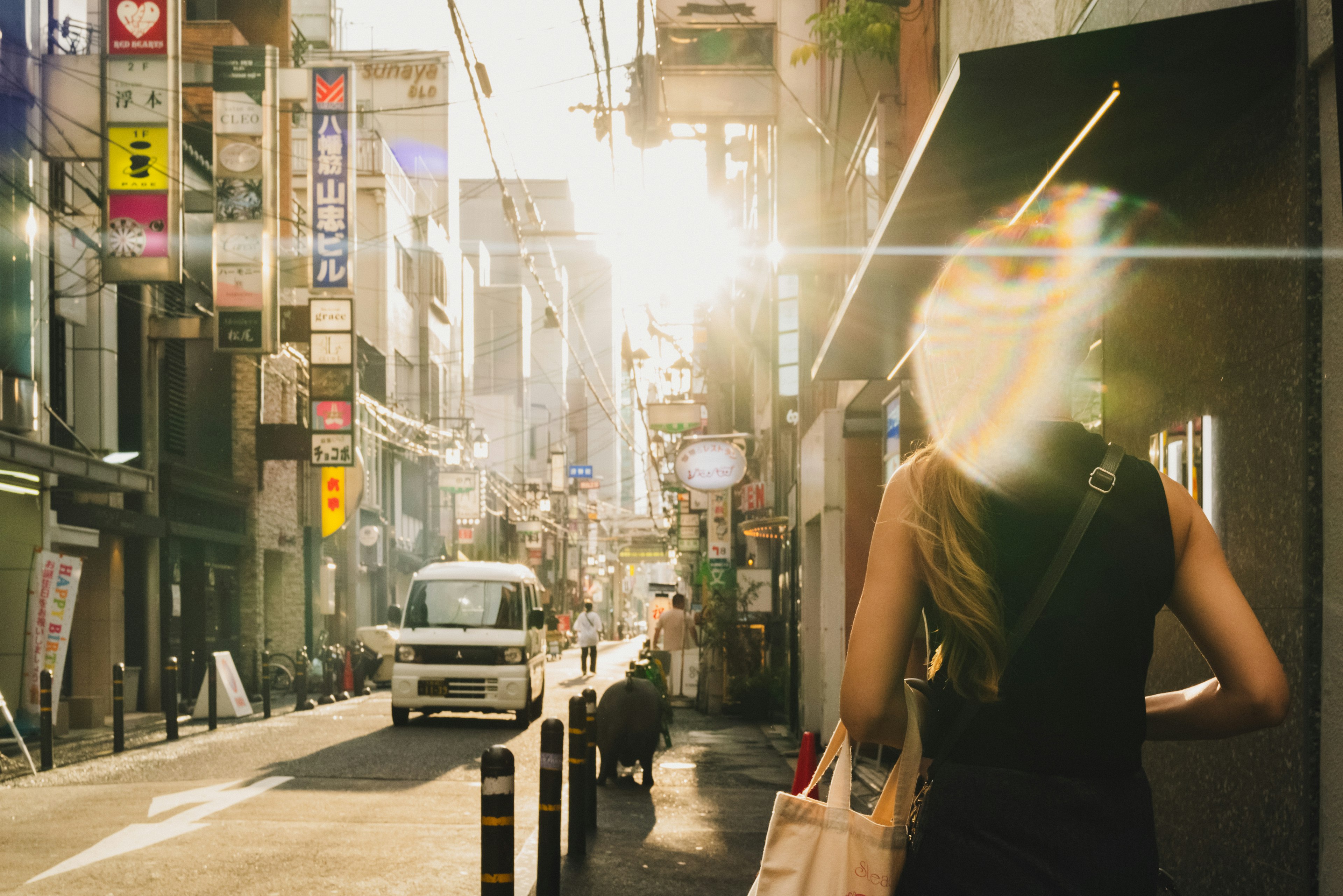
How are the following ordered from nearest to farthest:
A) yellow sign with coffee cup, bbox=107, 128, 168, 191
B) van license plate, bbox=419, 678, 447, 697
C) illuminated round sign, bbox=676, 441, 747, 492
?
yellow sign with coffee cup, bbox=107, 128, 168, 191, van license plate, bbox=419, 678, 447, 697, illuminated round sign, bbox=676, 441, 747, 492

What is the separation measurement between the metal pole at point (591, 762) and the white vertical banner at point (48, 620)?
9287 millimetres

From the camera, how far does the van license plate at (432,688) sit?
18.5 m

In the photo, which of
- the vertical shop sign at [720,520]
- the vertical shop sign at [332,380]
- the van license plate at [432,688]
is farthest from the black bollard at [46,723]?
the vertical shop sign at [720,520]

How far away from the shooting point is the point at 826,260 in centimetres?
1867

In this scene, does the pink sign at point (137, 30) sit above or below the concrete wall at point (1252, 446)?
above

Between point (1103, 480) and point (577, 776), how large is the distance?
22.0ft

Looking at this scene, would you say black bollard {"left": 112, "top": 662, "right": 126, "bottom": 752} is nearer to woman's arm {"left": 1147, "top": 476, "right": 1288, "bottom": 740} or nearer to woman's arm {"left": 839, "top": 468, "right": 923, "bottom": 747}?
woman's arm {"left": 839, "top": 468, "right": 923, "bottom": 747}

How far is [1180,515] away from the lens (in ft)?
7.46

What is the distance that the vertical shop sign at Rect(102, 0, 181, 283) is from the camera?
719 inches

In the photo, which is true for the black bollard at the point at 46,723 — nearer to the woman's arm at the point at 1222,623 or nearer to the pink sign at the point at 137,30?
the pink sign at the point at 137,30

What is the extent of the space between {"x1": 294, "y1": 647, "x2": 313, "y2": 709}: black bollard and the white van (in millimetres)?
3909

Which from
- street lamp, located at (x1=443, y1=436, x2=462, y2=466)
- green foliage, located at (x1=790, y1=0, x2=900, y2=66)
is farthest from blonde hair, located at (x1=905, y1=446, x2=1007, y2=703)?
street lamp, located at (x1=443, y1=436, x2=462, y2=466)

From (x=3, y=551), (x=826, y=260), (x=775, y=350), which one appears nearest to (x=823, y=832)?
(x=826, y=260)

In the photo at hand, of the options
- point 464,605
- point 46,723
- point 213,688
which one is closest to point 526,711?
point 464,605
